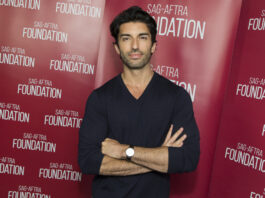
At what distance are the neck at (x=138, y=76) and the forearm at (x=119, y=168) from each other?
1.71ft

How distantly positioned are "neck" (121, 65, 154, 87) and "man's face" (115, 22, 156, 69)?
0.14 ft

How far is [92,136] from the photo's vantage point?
194 cm

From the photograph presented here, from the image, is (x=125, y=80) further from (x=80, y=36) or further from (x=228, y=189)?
(x=228, y=189)

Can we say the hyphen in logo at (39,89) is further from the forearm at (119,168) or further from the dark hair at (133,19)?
the forearm at (119,168)

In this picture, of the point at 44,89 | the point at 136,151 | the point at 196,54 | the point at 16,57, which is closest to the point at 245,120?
the point at 196,54

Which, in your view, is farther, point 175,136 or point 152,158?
point 175,136

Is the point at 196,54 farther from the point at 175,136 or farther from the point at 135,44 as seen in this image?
the point at 175,136

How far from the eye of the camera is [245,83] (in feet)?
8.59

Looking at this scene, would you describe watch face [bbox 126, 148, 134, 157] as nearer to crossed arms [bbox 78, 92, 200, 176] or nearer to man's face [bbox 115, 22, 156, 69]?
crossed arms [bbox 78, 92, 200, 176]

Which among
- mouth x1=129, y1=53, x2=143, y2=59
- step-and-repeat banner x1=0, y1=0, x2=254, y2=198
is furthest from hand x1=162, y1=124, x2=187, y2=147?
step-and-repeat banner x1=0, y1=0, x2=254, y2=198

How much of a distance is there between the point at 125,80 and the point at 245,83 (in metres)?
1.09

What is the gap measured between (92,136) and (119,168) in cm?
26

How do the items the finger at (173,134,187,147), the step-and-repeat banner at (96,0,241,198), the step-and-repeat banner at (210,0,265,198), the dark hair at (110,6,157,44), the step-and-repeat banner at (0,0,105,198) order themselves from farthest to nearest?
1. the step-and-repeat banner at (0,0,105,198)
2. the step-and-repeat banner at (96,0,241,198)
3. the step-and-repeat banner at (210,0,265,198)
4. the dark hair at (110,6,157,44)
5. the finger at (173,134,187,147)

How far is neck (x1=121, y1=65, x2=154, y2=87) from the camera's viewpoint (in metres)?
2.08
